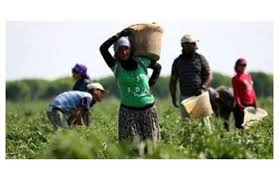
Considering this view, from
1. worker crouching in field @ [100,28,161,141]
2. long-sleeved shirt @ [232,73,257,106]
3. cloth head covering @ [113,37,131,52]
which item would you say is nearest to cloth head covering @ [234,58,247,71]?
long-sleeved shirt @ [232,73,257,106]

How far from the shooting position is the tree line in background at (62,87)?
53.6 ft

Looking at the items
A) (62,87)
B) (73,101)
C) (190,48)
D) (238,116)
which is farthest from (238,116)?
(62,87)

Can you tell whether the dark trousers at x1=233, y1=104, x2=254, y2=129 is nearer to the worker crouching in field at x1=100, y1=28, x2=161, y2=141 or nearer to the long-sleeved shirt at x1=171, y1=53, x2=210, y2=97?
the long-sleeved shirt at x1=171, y1=53, x2=210, y2=97

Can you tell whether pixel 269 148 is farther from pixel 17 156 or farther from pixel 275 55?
pixel 17 156

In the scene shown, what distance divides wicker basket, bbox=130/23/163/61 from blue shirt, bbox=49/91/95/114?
4.59 feet

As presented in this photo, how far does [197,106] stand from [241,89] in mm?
1335

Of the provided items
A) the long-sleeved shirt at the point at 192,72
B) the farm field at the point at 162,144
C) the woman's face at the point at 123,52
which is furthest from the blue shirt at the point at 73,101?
the woman's face at the point at 123,52

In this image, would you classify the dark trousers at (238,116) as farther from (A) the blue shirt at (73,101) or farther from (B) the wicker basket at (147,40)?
(B) the wicker basket at (147,40)

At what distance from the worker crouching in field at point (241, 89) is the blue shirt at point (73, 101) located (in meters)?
1.92

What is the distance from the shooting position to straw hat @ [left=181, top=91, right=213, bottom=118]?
32.8 ft

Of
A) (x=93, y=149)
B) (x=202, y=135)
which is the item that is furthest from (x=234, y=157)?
(x=93, y=149)

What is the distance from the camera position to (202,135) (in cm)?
861
